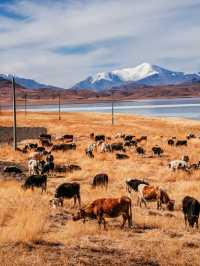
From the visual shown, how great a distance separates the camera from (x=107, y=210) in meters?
13.2

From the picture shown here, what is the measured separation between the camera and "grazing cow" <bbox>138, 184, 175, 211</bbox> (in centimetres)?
1691

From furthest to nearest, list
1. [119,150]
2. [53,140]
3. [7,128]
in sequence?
1. [7,128]
2. [53,140]
3. [119,150]

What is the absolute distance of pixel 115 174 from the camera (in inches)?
1033

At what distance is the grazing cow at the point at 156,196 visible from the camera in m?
16.9

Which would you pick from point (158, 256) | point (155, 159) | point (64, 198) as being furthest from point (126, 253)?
point (155, 159)

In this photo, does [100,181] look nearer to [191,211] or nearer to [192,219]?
[191,211]

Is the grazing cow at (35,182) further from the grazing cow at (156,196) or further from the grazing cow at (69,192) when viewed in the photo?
the grazing cow at (156,196)

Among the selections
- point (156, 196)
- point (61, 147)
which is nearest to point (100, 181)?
point (156, 196)

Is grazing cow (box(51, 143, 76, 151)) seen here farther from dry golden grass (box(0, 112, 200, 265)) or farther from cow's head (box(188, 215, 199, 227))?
cow's head (box(188, 215, 199, 227))

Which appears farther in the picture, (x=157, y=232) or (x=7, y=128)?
(x=7, y=128)

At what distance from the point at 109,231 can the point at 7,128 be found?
5342 centimetres

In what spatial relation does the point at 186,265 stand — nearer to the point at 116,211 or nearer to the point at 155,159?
the point at 116,211

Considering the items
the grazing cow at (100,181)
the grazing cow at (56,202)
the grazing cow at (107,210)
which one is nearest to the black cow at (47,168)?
the grazing cow at (100,181)

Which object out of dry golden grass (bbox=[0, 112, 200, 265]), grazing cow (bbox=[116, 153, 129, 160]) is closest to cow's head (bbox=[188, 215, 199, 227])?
dry golden grass (bbox=[0, 112, 200, 265])
